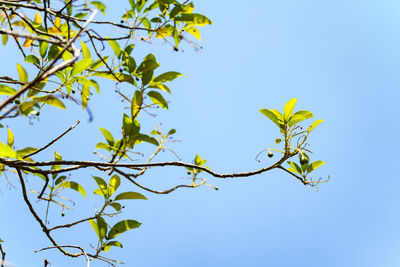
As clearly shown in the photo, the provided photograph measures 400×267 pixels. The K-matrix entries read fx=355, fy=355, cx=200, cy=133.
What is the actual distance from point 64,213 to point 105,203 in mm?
285

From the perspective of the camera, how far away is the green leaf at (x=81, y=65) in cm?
186

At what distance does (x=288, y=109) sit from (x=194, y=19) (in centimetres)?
74

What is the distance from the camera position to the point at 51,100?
202 cm

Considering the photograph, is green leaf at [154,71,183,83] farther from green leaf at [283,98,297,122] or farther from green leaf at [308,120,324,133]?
green leaf at [308,120,324,133]

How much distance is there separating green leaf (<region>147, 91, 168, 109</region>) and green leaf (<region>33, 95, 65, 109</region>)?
1.65 ft

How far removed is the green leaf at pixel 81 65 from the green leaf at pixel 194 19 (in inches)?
22.3

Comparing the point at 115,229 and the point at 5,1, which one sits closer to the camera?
the point at 5,1

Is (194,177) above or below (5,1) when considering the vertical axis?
below

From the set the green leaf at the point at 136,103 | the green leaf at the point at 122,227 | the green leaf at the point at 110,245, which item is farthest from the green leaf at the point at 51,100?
the green leaf at the point at 110,245

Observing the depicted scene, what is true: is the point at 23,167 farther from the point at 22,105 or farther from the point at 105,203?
the point at 105,203

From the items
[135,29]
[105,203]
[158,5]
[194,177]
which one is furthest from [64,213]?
[158,5]

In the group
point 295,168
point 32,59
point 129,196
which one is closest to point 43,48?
point 32,59

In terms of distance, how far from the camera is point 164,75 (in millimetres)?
2008

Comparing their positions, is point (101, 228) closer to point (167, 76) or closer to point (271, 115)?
point (167, 76)
